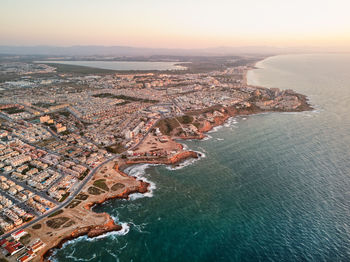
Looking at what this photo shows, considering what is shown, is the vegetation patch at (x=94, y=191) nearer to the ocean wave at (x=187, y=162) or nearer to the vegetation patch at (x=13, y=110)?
the ocean wave at (x=187, y=162)

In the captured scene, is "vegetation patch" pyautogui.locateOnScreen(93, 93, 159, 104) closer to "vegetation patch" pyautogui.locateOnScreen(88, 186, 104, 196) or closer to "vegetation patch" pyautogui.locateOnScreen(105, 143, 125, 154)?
"vegetation patch" pyautogui.locateOnScreen(105, 143, 125, 154)

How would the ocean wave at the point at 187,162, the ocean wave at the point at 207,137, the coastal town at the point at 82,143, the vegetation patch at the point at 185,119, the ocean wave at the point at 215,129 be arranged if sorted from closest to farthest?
1. the coastal town at the point at 82,143
2. the ocean wave at the point at 187,162
3. the ocean wave at the point at 207,137
4. the ocean wave at the point at 215,129
5. the vegetation patch at the point at 185,119

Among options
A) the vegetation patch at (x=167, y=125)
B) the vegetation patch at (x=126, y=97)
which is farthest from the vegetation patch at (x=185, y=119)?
the vegetation patch at (x=126, y=97)

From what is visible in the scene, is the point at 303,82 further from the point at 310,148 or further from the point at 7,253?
the point at 7,253

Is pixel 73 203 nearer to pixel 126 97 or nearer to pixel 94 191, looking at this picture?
pixel 94 191

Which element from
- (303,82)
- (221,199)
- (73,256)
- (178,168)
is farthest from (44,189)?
(303,82)

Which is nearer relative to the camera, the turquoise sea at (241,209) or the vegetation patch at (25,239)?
the turquoise sea at (241,209)

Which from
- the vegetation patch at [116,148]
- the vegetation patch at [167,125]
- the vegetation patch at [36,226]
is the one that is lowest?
the vegetation patch at [36,226]

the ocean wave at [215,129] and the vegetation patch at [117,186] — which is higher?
the ocean wave at [215,129]
